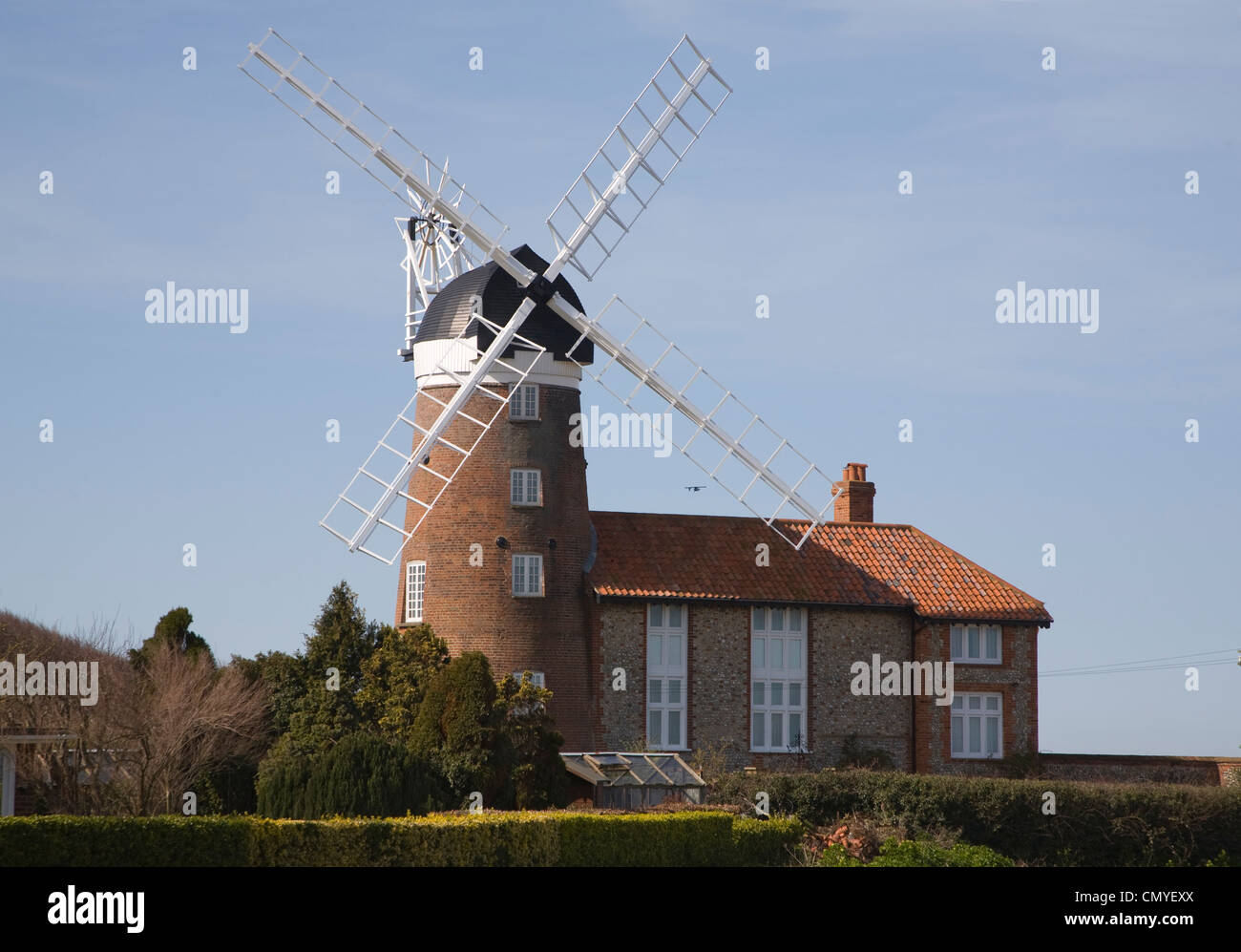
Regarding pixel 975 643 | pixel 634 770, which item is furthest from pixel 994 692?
pixel 634 770

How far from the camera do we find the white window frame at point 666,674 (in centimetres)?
3938

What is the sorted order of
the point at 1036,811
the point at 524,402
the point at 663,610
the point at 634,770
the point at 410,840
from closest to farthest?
the point at 410,840, the point at 1036,811, the point at 634,770, the point at 524,402, the point at 663,610

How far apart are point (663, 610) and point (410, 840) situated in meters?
16.1

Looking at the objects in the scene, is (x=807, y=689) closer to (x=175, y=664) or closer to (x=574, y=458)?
(x=574, y=458)

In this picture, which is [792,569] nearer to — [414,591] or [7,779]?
[414,591]

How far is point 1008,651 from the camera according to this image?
42.4 meters

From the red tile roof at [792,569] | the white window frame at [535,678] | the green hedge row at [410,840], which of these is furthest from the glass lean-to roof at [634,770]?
the green hedge row at [410,840]

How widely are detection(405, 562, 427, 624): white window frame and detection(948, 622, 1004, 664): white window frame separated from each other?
13.7m

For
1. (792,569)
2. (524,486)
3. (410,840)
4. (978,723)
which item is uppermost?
(524,486)

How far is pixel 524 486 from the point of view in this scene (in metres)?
39.2

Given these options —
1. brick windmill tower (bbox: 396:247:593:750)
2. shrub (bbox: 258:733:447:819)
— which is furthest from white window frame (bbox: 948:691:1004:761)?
shrub (bbox: 258:733:447:819)

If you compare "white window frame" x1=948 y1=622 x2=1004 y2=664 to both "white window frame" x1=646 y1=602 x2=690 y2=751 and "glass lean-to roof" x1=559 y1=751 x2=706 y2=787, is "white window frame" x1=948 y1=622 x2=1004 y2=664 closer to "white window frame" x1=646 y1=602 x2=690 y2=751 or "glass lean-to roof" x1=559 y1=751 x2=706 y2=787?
"white window frame" x1=646 y1=602 x2=690 y2=751
